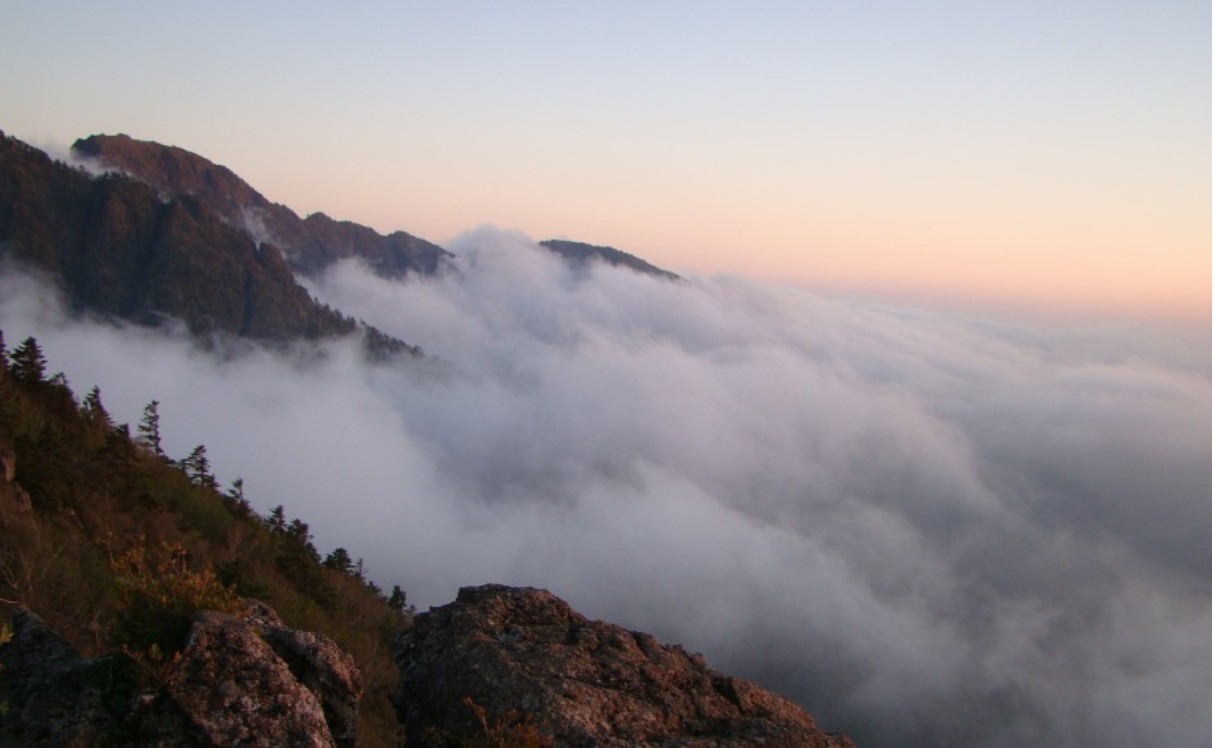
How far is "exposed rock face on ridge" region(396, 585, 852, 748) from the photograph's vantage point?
792cm

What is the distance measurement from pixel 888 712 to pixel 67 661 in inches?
6012

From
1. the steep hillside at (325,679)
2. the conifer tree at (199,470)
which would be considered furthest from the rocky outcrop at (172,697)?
the conifer tree at (199,470)

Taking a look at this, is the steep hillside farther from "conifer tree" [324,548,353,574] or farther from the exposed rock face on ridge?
"conifer tree" [324,548,353,574]

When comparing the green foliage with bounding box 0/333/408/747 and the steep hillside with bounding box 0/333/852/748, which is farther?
the green foliage with bounding box 0/333/408/747

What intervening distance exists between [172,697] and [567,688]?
12.1ft

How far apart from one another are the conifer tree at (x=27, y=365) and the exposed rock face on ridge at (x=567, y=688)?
47.6 metres

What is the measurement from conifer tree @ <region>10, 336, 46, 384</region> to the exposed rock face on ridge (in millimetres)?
47623

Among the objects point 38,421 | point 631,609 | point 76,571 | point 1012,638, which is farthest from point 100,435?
point 1012,638

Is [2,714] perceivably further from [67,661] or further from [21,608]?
[21,608]

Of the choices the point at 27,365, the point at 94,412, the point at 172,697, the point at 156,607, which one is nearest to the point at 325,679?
the point at 172,697

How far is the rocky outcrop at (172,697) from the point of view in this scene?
6.43 m

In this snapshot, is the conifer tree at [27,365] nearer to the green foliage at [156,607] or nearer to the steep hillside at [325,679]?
the steep hillside at [325,679]

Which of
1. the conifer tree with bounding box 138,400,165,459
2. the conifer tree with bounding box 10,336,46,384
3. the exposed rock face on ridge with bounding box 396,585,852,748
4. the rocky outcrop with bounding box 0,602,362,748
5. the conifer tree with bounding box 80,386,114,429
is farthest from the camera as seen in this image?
the conifer tree with bounding box 138,400,165,459

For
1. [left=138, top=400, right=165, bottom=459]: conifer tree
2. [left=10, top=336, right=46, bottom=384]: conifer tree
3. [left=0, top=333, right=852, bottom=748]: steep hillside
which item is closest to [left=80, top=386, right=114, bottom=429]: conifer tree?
[left=138, top=400, right=165, bottom=459]: conifer tree
